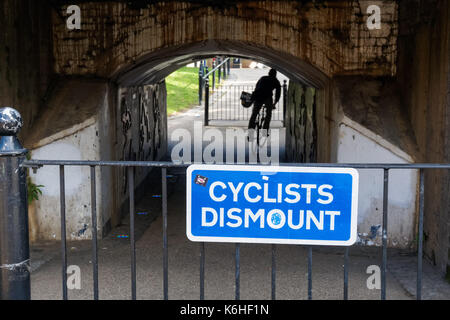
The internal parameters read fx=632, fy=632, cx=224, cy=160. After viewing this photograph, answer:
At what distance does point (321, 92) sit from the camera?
9055 millimetres

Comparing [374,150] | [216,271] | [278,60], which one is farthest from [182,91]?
[216,271]

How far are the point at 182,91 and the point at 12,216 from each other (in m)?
24.4

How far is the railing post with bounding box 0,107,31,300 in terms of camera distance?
3.49 metres

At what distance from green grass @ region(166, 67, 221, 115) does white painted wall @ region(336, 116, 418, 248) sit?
616 inches

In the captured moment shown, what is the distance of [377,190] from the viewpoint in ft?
24.8

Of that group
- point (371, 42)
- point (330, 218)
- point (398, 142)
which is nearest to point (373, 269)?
point (398, 142)

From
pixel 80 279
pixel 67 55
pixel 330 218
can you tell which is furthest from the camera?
pixel 67 55

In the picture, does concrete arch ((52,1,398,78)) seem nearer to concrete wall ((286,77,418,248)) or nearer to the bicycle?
concrete wall ((286,77,418,248))

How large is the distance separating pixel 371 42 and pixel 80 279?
4.48 metres

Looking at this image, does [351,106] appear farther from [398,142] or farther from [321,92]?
[321,92]

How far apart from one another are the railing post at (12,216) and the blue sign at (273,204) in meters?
0.95

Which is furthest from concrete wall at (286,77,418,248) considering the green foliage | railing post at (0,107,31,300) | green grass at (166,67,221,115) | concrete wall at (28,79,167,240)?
green grass at (166,67,221,115)

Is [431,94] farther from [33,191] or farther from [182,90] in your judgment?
[182,90]
